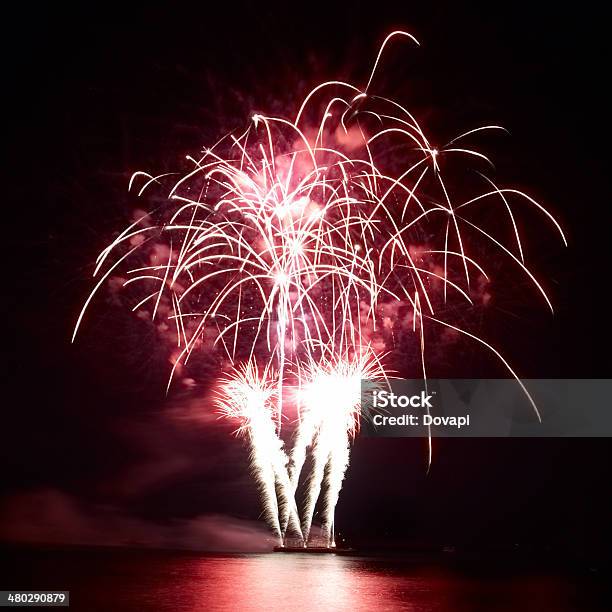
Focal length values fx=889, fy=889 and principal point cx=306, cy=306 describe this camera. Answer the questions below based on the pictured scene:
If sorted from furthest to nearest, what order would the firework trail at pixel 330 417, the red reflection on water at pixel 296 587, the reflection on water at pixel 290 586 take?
the firework trail at pixel 330 417, the reflection on water at pixel 290 586, the red reflection on water at pixel 296 587

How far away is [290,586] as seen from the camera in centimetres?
2617

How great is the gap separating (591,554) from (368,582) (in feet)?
64.8

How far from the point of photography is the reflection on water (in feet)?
69.7

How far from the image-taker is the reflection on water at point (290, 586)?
21234mm

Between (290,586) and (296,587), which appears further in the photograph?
(290,586)

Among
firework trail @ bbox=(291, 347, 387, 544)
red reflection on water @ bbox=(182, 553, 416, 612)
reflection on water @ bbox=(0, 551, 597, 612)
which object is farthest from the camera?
firework trail @ bbox=(291, 347, 387, 544)

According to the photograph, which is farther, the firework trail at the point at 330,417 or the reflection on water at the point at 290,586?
the firework trail at the point at 330,417

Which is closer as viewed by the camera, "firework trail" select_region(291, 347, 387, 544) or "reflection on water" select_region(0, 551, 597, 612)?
"reflection on water" select_region(0, 551, 597, 612)

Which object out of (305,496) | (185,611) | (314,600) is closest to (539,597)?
(314,600)

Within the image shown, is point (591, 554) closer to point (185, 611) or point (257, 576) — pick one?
point (257, 576)

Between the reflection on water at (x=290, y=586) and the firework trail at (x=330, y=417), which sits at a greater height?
the firework trail at (x=330, y=417)

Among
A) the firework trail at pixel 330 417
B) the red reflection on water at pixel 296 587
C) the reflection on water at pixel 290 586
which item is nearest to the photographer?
the red reflection on water at pixel 296 587

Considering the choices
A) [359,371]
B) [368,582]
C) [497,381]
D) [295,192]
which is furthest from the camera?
[497,381]

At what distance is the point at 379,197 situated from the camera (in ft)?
79.4
